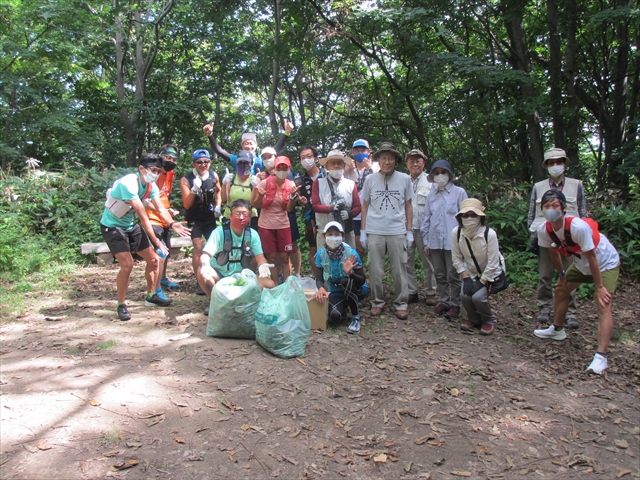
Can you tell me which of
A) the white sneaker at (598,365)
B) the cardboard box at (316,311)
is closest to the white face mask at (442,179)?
the cardboard box at (316,311)

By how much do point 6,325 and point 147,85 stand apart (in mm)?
13559

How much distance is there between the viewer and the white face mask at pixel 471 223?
479 centimetres

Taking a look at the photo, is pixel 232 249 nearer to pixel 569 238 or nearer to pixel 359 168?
pixel 359 168

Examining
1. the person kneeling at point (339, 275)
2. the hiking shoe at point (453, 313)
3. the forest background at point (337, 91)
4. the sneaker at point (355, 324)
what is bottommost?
the hiking shoe at point (453, 313)

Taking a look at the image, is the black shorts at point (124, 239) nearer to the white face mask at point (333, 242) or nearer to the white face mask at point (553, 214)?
the white face mask at point (333, 242)

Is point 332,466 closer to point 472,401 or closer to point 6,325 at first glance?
point 472,401

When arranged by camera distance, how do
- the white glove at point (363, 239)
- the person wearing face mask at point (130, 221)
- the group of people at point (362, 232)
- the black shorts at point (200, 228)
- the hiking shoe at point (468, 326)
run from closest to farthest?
the group of people at point (362, 232), the person wearing face mask at point (130, 221), the hiking shoe at point (468, 326), the white glove at point (363, 239), the black shorts at point (200, 228)

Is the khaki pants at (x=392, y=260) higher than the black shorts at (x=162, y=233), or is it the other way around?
the black shorts at (x=162, y=233)

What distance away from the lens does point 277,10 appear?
12.5 meters

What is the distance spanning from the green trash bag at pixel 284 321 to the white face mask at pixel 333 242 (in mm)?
767

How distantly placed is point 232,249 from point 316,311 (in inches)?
45.0

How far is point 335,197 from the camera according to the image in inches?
215

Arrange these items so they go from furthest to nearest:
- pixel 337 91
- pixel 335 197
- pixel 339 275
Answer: pixel 337 91 < pixel 335 197 < pixel 339 275

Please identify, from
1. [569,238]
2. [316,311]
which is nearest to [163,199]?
[316,311]
